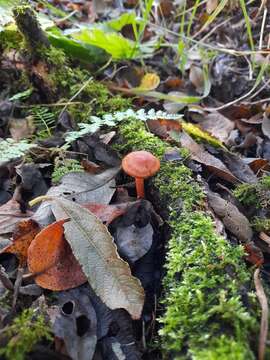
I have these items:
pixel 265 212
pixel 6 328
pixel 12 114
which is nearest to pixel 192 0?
pixel 12 114

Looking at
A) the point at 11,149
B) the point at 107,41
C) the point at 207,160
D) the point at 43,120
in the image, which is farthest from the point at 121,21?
the point at 11,149

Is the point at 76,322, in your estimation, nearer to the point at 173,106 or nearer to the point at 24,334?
the point at 24,334

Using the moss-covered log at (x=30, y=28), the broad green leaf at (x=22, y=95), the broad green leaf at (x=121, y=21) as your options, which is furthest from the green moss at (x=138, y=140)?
the broad green leaf at (x=121, y=21)

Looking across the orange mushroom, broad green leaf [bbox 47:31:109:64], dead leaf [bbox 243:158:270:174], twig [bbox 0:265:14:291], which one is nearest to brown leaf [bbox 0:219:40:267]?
twig [bbox 0:265:14:291]

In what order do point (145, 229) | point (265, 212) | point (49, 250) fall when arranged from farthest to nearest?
point (265, 212)
point (145, 229)
point (49, 250)

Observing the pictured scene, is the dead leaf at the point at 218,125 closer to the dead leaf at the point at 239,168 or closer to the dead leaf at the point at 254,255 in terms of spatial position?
the dead leaf at the point at 239,168

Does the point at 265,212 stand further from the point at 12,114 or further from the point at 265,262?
the point at 12,114

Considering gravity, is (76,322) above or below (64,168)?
below
